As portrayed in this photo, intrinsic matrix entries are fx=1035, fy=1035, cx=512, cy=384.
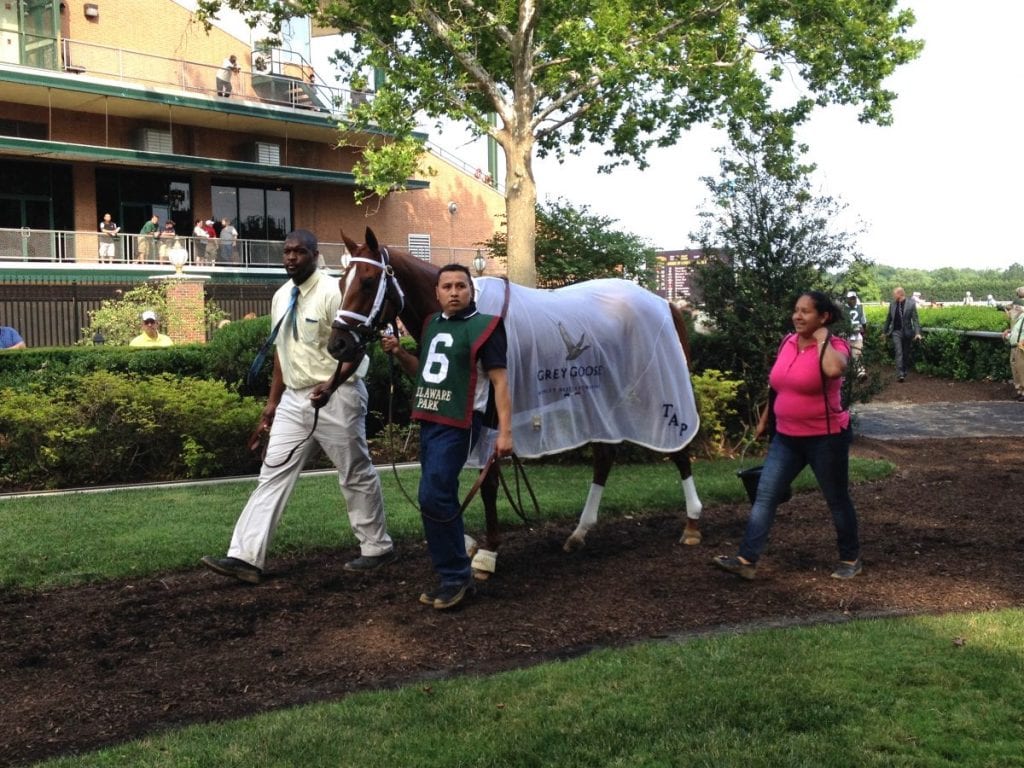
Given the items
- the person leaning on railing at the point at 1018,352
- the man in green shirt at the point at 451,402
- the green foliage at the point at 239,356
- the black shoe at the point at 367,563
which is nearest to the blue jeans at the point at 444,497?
the man in green shirt at the point at 451,402

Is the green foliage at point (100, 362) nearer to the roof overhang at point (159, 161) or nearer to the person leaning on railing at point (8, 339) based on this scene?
the person leaning on railing at point (8, 339)

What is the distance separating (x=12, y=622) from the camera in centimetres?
584

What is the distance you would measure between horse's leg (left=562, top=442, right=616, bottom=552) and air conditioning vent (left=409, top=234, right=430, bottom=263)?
30509mm

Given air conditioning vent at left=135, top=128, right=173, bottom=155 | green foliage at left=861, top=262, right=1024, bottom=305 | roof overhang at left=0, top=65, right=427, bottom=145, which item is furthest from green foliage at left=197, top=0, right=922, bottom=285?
green foliage at left=861, top=262, right=1024, bottom=305

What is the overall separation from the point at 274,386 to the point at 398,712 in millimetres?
3173

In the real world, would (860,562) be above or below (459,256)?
below

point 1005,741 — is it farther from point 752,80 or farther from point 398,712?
point 752,80

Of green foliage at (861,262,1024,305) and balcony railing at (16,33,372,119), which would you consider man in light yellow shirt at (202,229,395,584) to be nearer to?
balcony railing at (16,33,372,119)

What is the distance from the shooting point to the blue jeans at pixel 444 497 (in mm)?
5738

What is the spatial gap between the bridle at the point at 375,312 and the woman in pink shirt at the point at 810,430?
2407 mm

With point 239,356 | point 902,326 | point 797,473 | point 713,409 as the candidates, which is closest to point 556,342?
point 797,473

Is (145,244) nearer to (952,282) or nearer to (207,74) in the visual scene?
(207,74)

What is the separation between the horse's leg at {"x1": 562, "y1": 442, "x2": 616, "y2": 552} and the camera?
7.51 metres

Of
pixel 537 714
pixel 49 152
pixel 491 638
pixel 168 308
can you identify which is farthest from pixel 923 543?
pixel 49 152
